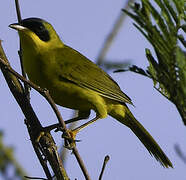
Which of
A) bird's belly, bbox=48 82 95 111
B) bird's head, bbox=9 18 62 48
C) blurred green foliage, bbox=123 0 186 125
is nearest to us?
blurred green foliage, bbox=123 0 186 125

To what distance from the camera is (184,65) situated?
61.9 inches

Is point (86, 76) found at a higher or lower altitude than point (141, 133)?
higher

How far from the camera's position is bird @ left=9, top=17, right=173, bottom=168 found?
4488mm

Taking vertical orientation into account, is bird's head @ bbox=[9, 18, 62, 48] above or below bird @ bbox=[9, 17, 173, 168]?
above

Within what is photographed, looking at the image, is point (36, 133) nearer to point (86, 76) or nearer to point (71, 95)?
point (71, 95)

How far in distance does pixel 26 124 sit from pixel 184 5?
1894 mm

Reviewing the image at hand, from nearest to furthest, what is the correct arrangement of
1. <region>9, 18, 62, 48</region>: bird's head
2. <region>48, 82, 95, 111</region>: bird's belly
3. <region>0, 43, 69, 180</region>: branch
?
<region>0, 43, 69, 180</region>: branch < <region>48, 82, 95, 111</region>: bird's belly < <region>9, 18, 62, 48</region>: bird's head

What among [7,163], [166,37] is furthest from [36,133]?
[166,37]

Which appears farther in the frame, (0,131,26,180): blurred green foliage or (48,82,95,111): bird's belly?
(48,82,95,111): bird's belly

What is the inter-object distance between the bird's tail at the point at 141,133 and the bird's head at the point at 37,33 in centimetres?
123

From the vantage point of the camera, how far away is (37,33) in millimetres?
5012

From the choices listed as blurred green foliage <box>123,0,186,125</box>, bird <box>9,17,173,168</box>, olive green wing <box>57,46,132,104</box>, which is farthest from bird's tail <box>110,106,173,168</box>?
blurred green foliage <box>123,0,186,125</box>

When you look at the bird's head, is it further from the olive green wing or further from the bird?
the olive green wing

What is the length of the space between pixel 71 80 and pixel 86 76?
1.13 ft
